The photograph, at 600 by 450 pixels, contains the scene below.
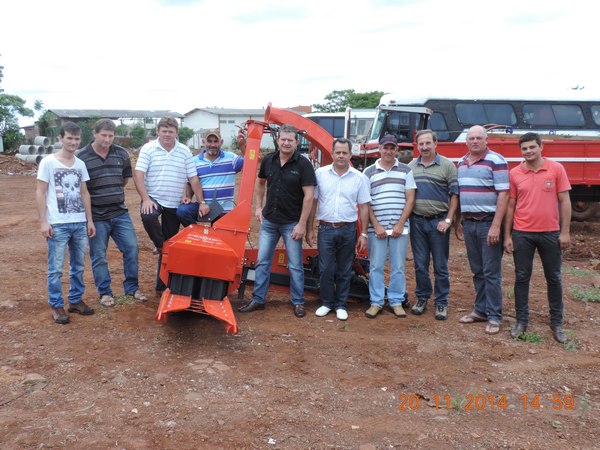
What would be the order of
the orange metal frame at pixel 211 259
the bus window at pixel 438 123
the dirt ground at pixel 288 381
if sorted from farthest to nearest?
1. the bus window at pixel 438 123
2. the orange metal frame at pixel 211 259
3. the dirt ground at pixel 288 381

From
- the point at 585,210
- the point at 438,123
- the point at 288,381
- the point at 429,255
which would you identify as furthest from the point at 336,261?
the point at 438,123

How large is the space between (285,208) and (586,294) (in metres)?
3.73

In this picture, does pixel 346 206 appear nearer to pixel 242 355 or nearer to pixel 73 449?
pixel 242 355

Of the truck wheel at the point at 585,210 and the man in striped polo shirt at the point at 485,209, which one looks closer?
the man in striped polo shirt at the point at 485,209

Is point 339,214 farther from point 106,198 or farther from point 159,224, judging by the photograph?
point 106,198

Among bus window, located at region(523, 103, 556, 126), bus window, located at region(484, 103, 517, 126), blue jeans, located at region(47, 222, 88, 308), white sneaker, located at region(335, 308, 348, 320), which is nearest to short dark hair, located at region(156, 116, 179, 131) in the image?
blue jeans, located at region(47, 222, 88, 308)

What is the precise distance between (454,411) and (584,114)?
48.7 feet

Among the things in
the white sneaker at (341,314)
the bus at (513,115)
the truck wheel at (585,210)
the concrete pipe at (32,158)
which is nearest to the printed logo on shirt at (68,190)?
the white sneaker at (341,314)

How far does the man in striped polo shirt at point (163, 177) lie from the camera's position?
16.5 feet

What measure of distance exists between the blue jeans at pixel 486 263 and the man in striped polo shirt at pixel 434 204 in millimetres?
228

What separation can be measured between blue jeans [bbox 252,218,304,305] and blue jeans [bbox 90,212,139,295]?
1.28 metres

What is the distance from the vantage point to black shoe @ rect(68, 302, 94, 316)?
16.4ft

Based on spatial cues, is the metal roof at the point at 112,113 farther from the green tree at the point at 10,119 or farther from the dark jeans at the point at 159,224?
the dark jeans at the point at 159,224

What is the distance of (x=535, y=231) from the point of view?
14.9 feet
